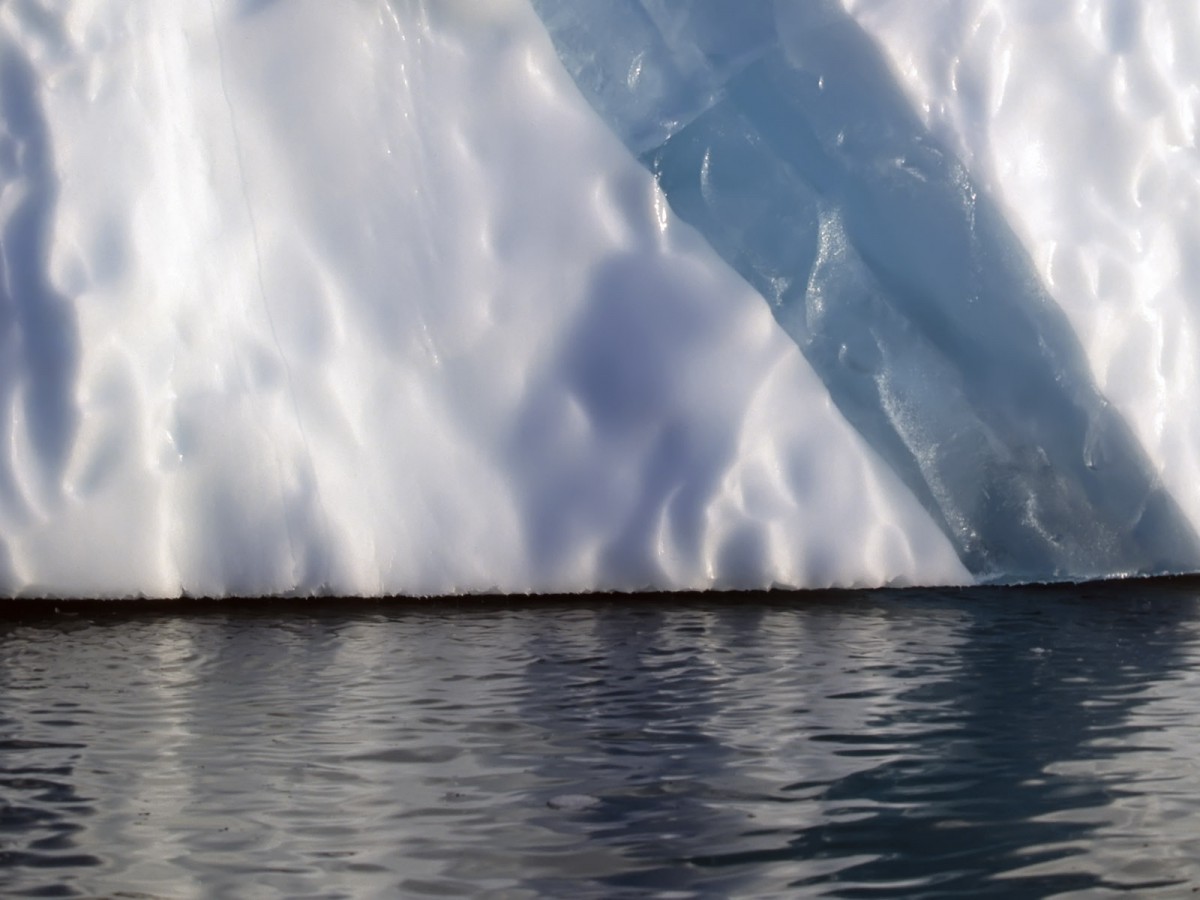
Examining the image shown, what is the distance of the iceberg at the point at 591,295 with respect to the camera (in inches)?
174

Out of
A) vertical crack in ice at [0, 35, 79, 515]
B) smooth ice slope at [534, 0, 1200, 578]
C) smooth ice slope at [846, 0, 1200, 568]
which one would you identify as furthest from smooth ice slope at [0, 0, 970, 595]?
smooth ice slope at [846, 0, 1200, 568]

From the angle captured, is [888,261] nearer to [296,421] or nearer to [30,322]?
[296,421]

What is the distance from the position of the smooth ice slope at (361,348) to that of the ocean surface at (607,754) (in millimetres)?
243

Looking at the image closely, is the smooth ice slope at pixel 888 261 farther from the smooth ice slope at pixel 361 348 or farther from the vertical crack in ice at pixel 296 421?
the vertical crack in ice at pixel 296 421

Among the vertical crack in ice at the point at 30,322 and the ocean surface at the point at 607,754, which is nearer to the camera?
the ocean surface at the point at 607,754

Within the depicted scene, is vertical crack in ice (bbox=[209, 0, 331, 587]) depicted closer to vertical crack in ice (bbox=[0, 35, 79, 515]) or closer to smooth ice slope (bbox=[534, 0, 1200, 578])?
vertical crack in ice (bbox=[0, 35, 79, 515])

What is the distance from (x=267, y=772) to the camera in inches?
99.4

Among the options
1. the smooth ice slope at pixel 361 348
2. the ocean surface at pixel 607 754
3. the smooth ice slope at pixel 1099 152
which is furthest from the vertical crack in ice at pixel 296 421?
the smooth ice slope at pixel 1099 152

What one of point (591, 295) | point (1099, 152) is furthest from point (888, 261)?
point (591, 295)

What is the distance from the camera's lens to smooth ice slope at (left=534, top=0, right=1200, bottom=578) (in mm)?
4594

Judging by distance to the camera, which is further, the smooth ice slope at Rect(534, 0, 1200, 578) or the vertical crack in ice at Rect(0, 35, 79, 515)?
the smooth ice slope at Rect(534, 0, 1200, 578)

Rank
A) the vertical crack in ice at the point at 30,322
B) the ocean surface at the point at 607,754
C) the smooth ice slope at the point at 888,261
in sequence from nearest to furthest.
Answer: the ocean surface at the point at 607,754, the vertical crack in ice at the point at 30,322, the smooth ice slope at the point at 888,261

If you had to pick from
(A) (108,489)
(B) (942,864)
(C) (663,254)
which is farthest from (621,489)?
(B) (942,864)

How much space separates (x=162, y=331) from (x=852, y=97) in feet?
6.59
